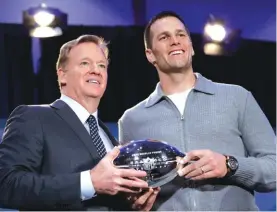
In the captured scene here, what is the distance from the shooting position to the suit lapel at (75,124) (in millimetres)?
1341

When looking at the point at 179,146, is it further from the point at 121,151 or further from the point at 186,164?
the point at 121,151

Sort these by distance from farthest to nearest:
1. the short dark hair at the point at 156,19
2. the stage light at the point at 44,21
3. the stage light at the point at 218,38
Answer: the stage light at the point at 218,38 < the stage light at the point at 44,21 < the short dark hair at the point at 156,19

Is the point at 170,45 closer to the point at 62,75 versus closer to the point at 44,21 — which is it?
the point at 62,75

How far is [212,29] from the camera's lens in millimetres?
2102

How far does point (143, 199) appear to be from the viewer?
1.32m

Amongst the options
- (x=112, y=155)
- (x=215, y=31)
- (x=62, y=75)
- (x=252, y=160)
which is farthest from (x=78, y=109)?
(x=215, y=31)

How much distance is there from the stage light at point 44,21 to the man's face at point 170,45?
0.43m

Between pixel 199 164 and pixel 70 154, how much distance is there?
0.34m

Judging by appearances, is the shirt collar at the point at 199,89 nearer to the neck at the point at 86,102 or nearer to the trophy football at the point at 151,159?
the neck at the point at 86,102

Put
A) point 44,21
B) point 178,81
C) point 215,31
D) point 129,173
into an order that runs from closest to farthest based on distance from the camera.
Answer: point 129,173 < point 178,81 < point 44,21 < point 215,31

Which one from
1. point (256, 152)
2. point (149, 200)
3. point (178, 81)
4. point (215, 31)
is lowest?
point (149, 200)

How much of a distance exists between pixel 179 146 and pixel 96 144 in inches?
10.6

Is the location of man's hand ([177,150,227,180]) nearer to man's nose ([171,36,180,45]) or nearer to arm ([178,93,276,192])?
arm ([178,93,276,192])

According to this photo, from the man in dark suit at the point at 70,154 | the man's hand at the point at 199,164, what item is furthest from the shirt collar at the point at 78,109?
the man's hand at the point at 199,164
